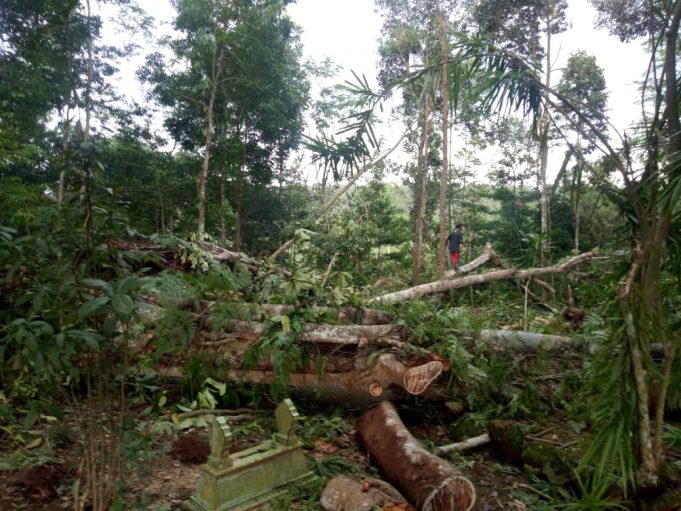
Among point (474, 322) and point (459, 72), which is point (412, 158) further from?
point (459, 72)

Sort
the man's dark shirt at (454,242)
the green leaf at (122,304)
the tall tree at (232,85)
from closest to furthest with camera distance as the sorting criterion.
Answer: the green leaf at (122,304) < the man's dark shirt at (454,242) < the tall tree at (232,85)

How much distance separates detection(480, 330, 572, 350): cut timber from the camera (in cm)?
499

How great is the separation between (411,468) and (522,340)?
2623mm

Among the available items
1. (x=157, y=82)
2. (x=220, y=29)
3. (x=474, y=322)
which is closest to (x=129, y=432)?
(x=474, y=322)

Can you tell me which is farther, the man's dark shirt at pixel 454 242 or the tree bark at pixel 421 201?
the tree bark at pixel 421 201

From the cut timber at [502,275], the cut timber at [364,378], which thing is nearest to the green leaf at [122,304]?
the cut timber at [364,378]

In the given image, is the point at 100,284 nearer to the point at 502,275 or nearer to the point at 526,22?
the point at 502,275

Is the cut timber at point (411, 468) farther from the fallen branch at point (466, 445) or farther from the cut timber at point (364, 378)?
the fallen branch at point (466, 445)

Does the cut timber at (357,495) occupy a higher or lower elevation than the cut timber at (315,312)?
lower

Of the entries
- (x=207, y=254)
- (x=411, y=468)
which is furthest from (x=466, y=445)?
(x=207, y=254)

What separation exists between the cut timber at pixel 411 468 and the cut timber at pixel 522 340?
5.43 feet

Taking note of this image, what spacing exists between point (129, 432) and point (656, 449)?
304 cm

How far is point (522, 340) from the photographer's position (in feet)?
16.7

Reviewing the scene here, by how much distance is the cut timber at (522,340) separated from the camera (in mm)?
4994
